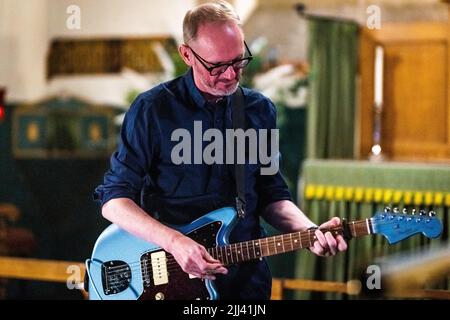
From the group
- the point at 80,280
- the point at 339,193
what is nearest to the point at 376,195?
the point at 339,193

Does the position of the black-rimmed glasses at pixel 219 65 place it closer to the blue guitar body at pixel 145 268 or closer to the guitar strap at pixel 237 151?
the guitar strap at pixel 237 151

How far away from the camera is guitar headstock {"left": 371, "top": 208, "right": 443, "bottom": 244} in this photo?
7.82 ft

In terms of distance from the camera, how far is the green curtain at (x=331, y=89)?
4.97 metres

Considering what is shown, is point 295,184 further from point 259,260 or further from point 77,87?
point 259,260

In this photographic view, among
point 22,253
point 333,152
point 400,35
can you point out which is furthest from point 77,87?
point 400,35

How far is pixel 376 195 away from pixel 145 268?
1.79 metres

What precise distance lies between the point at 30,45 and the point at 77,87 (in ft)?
1.64

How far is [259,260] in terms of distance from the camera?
255 cm

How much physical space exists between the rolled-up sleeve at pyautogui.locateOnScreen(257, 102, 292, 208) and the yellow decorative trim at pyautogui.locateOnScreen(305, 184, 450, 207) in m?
1.33

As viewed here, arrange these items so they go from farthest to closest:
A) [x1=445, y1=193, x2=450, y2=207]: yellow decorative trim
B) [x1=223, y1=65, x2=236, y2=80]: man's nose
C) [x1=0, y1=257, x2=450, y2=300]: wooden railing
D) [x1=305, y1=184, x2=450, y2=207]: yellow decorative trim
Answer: [x1=305, y1=184, x2=450, y2=207]: yellow decorative trim → [x1=445, y1=193, x2=450, y2=207]: yellow decorative trim → [x1=0, y1=257, x2=450, y2=300]: wooden railing → [x1=223, y1=65, x2=236, y2=80]: man's nose

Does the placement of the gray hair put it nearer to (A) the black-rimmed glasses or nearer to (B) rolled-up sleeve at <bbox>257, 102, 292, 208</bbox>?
(A) the black-rimmed glasses

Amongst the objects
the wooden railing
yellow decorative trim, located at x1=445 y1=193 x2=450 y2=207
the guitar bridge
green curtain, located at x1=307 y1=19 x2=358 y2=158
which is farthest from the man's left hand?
green curtain, located at x1=307 y1=19 x2=358 y2=158

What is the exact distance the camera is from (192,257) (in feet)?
7.67
